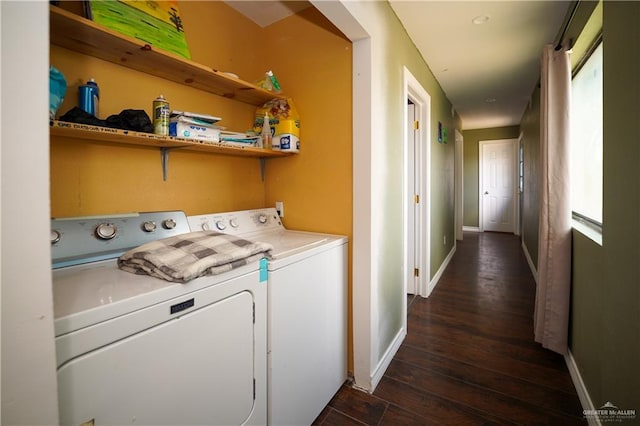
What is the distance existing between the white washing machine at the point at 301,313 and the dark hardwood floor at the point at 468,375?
22 cm

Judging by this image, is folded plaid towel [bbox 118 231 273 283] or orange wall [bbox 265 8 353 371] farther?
orange wall [bbox 265 8 353 371]

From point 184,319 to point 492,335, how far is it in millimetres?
2340

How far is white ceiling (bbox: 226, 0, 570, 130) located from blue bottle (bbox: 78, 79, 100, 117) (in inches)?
42.2

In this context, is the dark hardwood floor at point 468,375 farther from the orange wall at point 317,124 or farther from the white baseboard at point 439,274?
the orange wall at point 317,124

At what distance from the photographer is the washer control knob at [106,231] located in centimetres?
110

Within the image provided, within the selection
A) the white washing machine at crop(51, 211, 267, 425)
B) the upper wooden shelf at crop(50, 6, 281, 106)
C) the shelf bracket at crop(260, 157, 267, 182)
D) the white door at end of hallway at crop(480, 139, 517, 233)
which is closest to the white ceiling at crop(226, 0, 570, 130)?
the upper wooden shelf at crop(50, 6, 281, 106)

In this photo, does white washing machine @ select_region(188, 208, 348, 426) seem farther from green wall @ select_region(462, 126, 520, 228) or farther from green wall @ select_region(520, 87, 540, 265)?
green wall @ select_region(462, 126, 520, 228)

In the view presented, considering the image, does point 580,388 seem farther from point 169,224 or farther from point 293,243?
point 169,224

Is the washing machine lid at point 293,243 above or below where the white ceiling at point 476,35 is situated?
below

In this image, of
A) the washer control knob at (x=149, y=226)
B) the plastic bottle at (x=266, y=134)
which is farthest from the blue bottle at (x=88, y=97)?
the plastic bottle at (x=266, y=134)

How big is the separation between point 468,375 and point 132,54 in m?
2.48

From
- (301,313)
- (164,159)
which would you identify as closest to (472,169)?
(301,313)

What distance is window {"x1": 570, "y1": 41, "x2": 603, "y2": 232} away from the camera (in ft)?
5.72

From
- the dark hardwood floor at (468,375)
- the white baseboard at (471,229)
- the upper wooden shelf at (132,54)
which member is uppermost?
the upper wooden shelf at (132,54)
